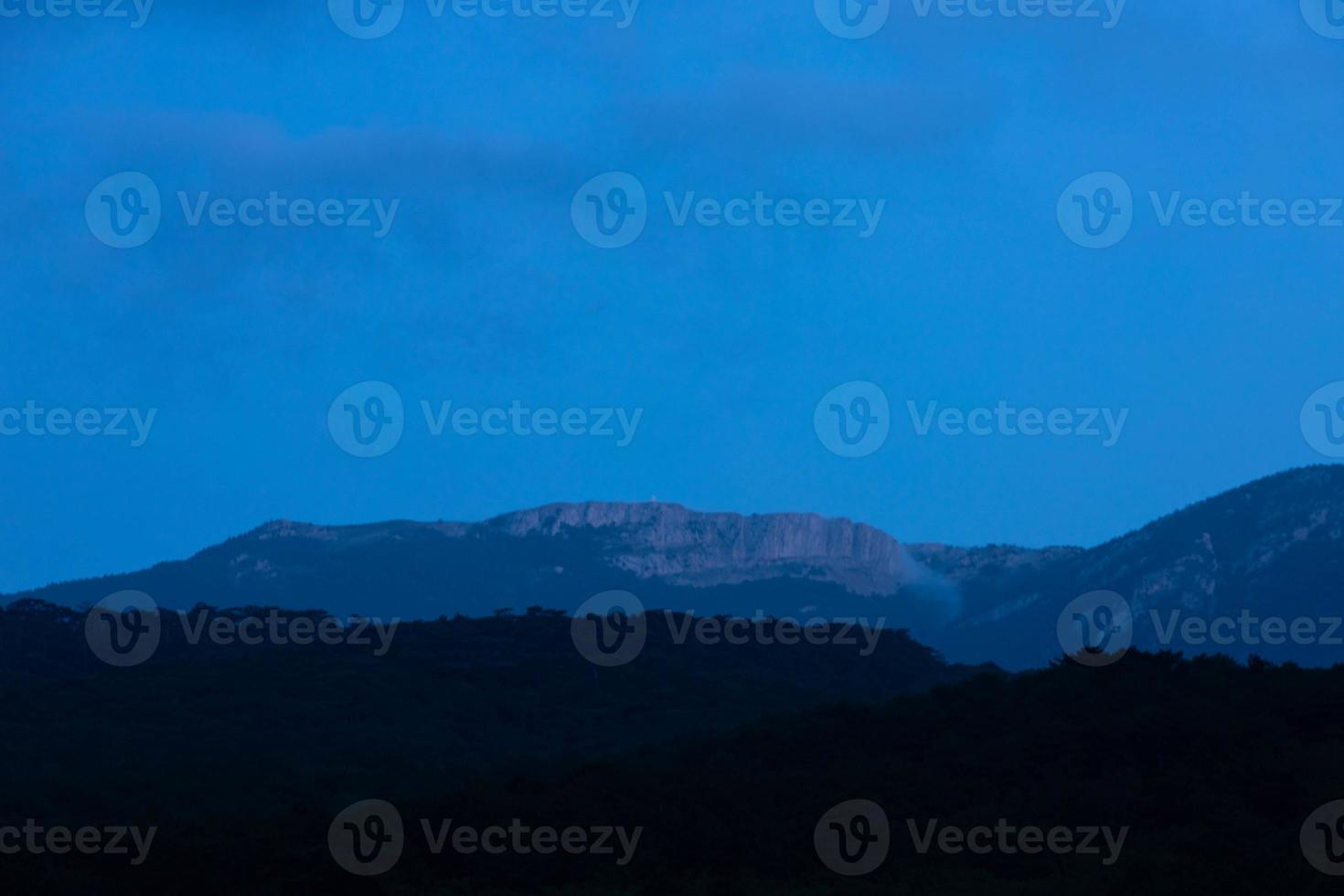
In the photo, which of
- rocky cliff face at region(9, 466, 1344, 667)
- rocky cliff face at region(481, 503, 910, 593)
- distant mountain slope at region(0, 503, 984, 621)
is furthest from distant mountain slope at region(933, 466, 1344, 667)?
rocky cliff face at region(481, 503, 910, 593)

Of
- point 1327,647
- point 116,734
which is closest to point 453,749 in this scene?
point 116,734

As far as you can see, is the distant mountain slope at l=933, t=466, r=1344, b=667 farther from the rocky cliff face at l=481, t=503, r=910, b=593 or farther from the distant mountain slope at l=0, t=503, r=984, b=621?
the rocky cliff face at l=481, t=503, r=910, b=593

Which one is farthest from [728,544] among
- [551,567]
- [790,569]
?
[551,567]

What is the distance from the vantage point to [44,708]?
186 ft

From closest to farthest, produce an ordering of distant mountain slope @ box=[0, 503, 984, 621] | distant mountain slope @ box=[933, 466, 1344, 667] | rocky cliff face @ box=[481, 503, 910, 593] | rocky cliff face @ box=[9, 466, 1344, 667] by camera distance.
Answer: distant mountain slope @ box=[933, 466, 1344, 667], rocky cliff face @ box=[9, 466, 1344, 667], distant mountain slope @ box=[0, 503, 984, 621], rocky cliff face @ box=[481, 503, 910, 593]

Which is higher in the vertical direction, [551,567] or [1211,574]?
A: [551,567]

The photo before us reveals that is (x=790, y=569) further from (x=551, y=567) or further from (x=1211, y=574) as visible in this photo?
(x=1211, y=574)

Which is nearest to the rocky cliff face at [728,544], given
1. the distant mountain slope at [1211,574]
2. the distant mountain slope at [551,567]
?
the distant mountain slope at [551,567]

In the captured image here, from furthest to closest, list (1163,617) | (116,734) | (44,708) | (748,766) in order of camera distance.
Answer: (1163,617)
(44,708)
(116,734)
(748,766)

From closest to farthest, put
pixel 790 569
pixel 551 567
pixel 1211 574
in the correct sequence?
pixel 1211 574 < pixel 790 569 < pixel 551 567

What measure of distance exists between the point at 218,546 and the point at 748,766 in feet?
502

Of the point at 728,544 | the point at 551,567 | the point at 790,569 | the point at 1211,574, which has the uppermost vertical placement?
the point at 728,544

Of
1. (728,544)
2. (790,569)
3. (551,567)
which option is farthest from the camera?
(728,544)

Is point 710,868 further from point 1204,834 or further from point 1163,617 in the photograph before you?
point 1163,617
